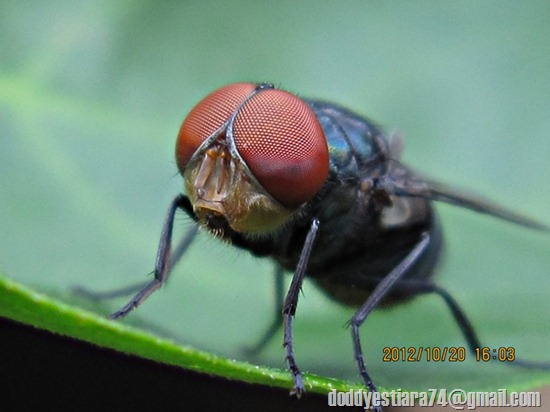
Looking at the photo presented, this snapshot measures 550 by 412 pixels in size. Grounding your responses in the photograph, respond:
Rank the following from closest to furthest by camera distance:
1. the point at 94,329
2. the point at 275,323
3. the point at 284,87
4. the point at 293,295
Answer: the point at 94,329
the point at 293,295
the point at 275,323
the point at 284,87

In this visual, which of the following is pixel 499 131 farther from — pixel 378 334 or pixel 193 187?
pixel 193 187

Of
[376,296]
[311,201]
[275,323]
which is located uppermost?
[311,201]

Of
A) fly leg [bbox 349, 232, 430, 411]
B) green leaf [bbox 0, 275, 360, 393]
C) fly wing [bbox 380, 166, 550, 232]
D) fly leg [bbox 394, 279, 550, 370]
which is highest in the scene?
green leaf [bbox 0, 275, 360, 393]

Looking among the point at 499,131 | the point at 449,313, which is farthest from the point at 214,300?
the point at 499,131

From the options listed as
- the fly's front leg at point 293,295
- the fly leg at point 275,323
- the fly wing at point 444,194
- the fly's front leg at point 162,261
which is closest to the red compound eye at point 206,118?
the fly's front leg at point 162,261

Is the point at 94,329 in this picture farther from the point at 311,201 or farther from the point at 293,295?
the point at 311,201

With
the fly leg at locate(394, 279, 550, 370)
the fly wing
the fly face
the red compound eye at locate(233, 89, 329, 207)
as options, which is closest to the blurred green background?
the fly leg at locate(394, 279, 550, 370)

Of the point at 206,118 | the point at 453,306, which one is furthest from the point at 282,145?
the point at 453,306

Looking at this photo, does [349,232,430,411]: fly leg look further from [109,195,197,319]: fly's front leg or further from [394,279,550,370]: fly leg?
[109,195,197,319]: fly's front leg
